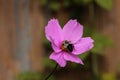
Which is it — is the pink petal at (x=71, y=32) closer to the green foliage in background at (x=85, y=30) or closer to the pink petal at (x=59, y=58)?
the pink petal at (x=59, y=58)

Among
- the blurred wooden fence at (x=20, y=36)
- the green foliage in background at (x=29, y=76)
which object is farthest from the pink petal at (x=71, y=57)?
the blurred wooden fence at (x=20, y=36)

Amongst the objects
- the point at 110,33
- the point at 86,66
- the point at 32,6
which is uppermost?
the point at 32,6

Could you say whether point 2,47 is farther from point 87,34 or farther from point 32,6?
point 87,34

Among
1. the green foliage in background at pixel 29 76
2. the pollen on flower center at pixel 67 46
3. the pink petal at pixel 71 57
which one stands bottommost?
the green foliage in background at pixel 29 76

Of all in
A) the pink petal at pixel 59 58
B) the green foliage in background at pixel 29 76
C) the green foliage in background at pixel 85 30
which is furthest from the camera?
the green foliage in background at pixel 85 30

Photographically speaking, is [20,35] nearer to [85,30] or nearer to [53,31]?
[85,30]

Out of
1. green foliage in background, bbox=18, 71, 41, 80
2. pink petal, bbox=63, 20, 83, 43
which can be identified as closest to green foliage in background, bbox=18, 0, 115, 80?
green foliage in background, bbox=18, 71, 41, 80

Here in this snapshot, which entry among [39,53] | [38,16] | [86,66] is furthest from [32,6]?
[86,66]
